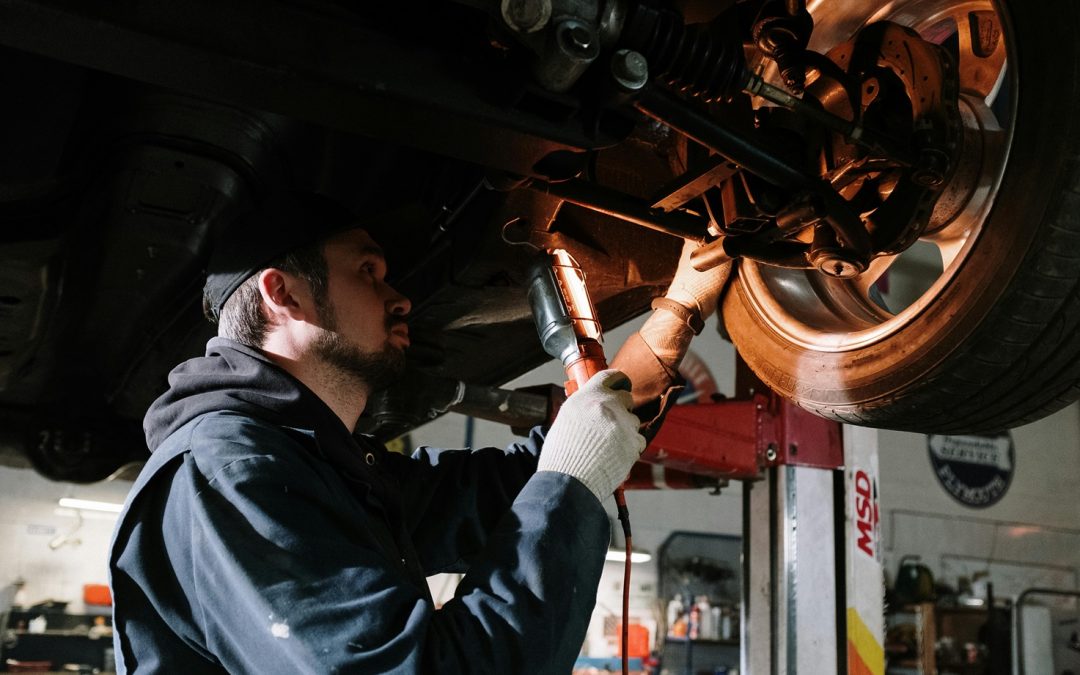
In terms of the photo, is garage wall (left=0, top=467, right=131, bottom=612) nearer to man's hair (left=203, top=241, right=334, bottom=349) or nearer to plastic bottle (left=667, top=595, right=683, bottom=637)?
plastic bottle (left=667, top=595, right=683, bottom=637)

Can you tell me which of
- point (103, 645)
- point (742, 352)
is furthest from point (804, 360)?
point (103, 645)

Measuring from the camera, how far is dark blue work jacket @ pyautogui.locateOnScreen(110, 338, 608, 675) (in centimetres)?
88

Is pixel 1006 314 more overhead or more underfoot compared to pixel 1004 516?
more underfoot

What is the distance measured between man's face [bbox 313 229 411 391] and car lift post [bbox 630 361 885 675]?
800 millimetres

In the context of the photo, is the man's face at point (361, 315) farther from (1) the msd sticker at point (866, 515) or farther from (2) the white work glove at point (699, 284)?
(1) the msd sticker at point (866, 515)

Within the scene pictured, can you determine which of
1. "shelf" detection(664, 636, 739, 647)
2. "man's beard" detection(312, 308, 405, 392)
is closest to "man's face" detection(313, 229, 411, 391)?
"man's beard" detection(312, 308, 405, 392)

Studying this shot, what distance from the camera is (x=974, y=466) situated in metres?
9.38

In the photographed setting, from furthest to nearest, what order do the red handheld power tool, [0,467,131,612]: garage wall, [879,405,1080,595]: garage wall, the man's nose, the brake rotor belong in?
[879,405,1080,595]: garage wall
[0,467,131,612]: garage wall
the man's nose
the red handheld power tool
the brake rotor

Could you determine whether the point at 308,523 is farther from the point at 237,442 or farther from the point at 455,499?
the point at 455,499

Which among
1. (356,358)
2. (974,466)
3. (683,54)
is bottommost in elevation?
(356,358)

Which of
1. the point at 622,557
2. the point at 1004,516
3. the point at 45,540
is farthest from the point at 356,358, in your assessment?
the point at 1004,516

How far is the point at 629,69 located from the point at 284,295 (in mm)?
607

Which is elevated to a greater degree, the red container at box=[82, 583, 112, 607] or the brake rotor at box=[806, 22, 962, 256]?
the brake rotor at box=[806, 22, 962, 256]

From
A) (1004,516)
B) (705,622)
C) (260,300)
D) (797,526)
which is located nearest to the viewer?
(260,300)
